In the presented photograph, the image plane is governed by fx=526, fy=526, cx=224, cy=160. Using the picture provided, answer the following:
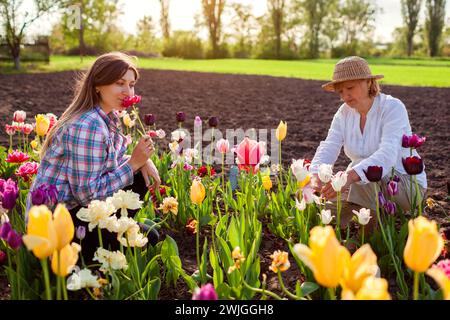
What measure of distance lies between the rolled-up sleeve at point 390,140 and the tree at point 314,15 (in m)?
40.0

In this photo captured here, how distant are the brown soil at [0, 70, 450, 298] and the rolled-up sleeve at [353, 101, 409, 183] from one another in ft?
2.28

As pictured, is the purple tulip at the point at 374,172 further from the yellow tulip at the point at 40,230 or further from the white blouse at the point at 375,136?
the yellow tulip at the point at 40,230

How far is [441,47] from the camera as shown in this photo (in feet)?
102

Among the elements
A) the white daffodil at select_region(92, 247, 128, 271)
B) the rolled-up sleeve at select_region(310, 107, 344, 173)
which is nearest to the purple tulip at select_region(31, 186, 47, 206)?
the white daffodil at select_region(92, 247, 128, 271)

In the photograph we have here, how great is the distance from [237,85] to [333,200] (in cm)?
1179

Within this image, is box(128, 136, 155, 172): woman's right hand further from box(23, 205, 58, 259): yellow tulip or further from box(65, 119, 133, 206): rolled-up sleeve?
box(23, 205, 58, 259): yellow tulip

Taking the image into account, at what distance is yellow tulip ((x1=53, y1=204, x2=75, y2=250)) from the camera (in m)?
1.33

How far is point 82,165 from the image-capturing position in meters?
2.43

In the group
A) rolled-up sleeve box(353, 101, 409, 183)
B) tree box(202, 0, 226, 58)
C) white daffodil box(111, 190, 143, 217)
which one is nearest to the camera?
white daffodil box(111, 190, 143, 217)

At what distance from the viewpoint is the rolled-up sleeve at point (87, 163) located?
243cm

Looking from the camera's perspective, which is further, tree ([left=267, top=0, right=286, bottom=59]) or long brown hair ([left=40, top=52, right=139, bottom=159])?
tree ([left=267, top=0, right=286, bottom=59])

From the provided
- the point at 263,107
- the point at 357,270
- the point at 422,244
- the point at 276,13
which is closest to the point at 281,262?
the point at 357,270
